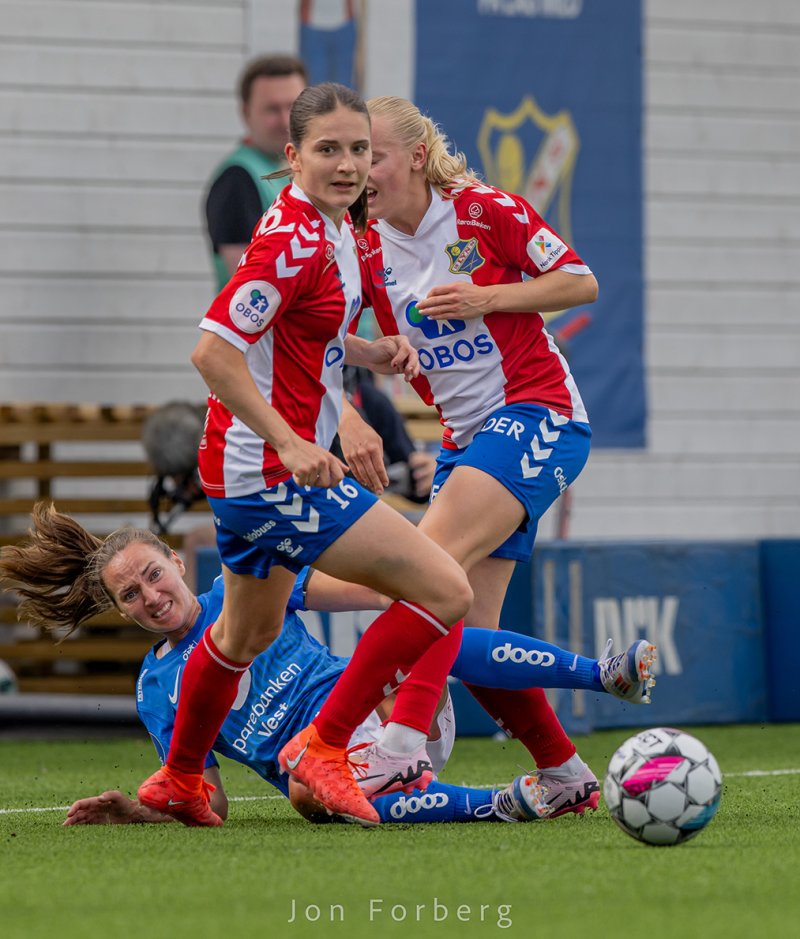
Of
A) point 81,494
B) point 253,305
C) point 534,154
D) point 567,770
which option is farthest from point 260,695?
point 534,154

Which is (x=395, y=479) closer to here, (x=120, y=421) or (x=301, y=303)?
(x=120, y=421)

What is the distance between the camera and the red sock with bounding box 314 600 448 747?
152 inches

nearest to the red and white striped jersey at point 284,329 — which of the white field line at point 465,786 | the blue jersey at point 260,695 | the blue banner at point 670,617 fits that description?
the blue jersey at point 260,695

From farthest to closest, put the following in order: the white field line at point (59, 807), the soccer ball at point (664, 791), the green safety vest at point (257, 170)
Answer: the green safety vest at point (257, 170)
the white field line at point (59, 807)
the soccer ball at point (664, 791)

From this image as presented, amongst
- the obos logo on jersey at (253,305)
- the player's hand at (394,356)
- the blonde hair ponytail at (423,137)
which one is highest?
the blonde hair ponytail at (423,137)

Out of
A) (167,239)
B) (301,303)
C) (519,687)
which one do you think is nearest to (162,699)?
(519,687)

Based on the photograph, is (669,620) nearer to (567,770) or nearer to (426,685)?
(567,770)

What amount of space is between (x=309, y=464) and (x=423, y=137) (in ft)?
3.93

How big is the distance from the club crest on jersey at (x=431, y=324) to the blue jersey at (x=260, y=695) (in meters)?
0.72

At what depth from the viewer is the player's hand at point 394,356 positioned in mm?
4125

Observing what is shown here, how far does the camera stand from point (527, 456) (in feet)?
14.0

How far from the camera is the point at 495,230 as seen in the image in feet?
14.4

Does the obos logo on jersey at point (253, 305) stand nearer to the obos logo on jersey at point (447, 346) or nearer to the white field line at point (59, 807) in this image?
the obos logo on jersey at point (447, 346)

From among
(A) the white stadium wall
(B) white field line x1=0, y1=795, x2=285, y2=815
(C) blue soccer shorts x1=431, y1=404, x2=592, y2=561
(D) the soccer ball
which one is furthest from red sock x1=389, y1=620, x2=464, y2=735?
(A) the white stadium wall
